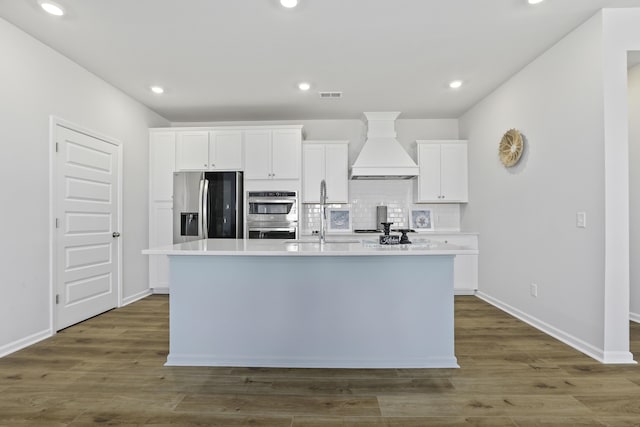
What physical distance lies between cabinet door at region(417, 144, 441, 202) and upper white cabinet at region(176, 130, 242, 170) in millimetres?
2696

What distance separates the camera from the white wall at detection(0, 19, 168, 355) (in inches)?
102

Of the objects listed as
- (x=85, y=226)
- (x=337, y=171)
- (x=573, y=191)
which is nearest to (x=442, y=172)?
(x=337, y=171)

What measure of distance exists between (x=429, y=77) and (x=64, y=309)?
14.7ft

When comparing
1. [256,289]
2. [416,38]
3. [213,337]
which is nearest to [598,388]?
[256,289]

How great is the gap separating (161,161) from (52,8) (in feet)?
7.66

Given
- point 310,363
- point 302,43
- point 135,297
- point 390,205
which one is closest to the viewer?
point 310,363

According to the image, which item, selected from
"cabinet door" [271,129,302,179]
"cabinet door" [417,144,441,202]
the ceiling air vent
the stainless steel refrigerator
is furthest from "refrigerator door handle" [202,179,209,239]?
"cabinet door" [417,144,441,202]

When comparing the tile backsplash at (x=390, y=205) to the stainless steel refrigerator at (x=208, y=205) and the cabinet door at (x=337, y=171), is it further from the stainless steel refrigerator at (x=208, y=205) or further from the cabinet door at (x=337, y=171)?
the stainless steel refrigerator at (x=208, y=205)

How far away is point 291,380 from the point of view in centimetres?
217

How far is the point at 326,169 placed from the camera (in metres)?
4.75

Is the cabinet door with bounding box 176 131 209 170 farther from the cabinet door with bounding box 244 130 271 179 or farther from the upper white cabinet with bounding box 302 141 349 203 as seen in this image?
the upper white cabinet with bounding box 302 141 349 203

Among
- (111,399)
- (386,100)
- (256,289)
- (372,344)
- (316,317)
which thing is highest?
(386,100)

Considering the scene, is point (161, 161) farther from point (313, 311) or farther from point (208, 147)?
point (313, 311)

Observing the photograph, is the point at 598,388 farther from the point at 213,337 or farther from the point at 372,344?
the point at 213,337
